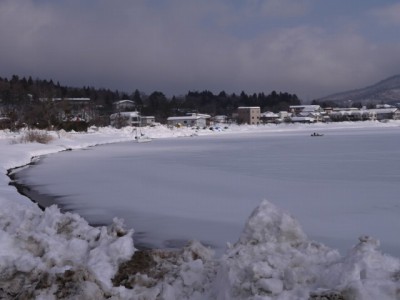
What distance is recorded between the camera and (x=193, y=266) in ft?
16.6

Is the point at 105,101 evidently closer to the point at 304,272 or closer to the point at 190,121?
the point at 190,121

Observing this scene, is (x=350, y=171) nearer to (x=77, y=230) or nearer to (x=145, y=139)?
(x=77, y=230)

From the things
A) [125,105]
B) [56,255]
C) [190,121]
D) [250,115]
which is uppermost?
[125,105]

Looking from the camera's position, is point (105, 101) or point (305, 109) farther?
point (305, 109)

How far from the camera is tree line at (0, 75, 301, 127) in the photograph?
61100 mm

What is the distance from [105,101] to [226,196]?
112570 mm

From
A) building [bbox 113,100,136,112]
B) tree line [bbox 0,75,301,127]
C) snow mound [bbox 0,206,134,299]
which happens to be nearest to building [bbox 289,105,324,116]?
tree line [bbox 0,75,301,127]

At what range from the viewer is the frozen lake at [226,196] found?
27.8ft

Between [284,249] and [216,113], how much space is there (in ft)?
491

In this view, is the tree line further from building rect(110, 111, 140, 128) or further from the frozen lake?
the frozen lake

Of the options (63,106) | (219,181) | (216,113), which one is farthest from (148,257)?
(216,113)

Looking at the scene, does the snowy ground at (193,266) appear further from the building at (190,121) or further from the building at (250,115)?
the building at (250,115)

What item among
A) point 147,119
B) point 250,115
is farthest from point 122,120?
point 250,115

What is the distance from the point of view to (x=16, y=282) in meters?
5.09
